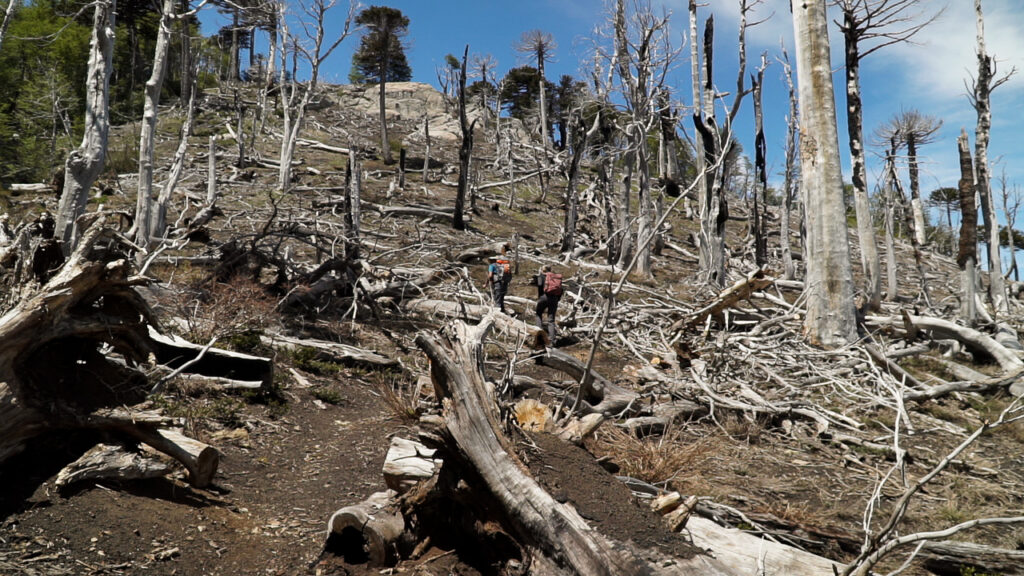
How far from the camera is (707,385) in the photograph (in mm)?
7355

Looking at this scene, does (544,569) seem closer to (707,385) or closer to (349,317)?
(707,385)

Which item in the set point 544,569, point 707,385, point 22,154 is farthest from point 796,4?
point 22,154

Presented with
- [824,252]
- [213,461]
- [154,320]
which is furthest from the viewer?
[824,252]

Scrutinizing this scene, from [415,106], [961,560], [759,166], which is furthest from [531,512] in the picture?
[415,106]

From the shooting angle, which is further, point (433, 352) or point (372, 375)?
point (372, 375)

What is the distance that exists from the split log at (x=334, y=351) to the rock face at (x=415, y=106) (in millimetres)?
37291

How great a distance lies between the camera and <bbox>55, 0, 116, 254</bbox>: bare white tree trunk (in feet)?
26.2

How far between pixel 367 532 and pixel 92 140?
26.5ft

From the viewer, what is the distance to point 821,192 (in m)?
9.93

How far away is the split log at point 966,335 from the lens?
9430 millimetres

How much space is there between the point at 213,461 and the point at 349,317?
20.9 ft

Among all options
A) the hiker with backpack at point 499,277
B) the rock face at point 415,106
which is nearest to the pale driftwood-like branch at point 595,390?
the hiker with backpack at point 499,277

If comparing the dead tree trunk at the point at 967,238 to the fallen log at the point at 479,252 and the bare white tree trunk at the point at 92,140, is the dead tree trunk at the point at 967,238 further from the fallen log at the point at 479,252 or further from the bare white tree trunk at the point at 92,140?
the bare white tree trunk at the point at 92,140

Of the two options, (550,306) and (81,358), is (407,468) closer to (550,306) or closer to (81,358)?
(81,358)
